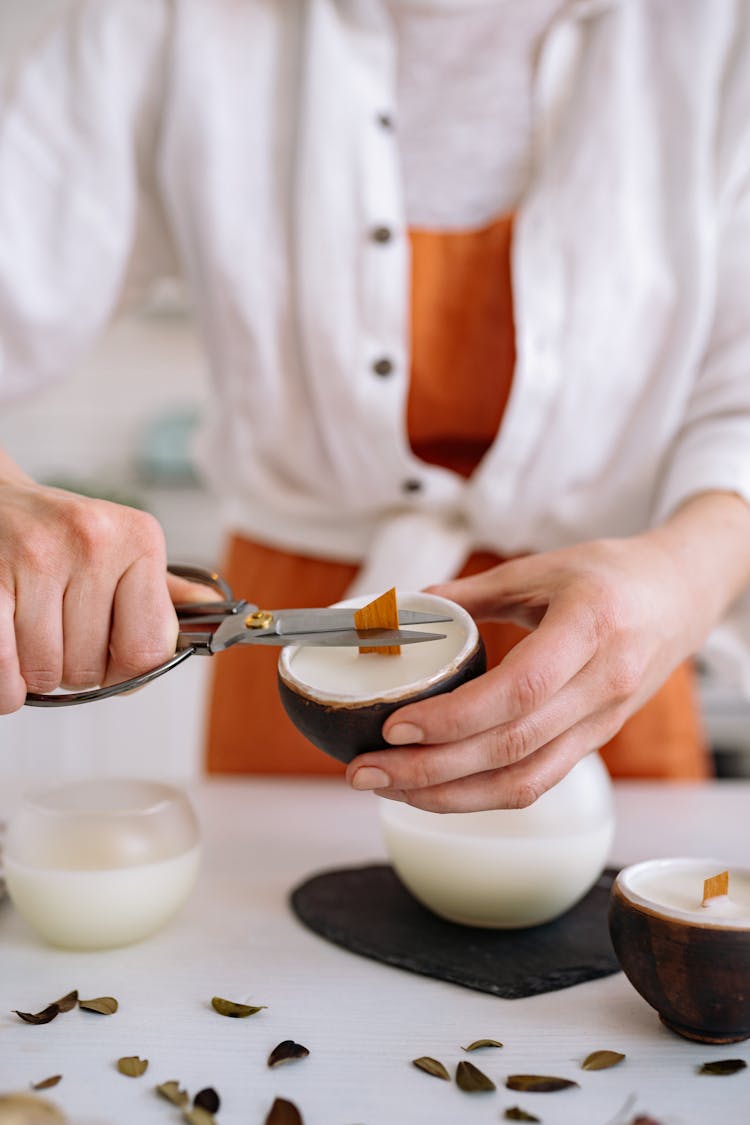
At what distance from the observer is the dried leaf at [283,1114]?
23.1 inches

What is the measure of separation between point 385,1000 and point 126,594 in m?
0.32

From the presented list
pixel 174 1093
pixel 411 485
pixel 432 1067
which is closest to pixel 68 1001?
pixel 174 1093

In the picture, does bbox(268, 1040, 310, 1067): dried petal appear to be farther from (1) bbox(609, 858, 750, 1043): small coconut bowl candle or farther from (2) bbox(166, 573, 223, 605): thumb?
(2) bbox(166, 573, 223, 605): thumb

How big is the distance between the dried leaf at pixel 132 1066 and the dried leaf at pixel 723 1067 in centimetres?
32

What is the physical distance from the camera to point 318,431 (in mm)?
1220

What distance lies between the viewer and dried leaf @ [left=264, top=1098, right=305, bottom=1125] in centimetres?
59

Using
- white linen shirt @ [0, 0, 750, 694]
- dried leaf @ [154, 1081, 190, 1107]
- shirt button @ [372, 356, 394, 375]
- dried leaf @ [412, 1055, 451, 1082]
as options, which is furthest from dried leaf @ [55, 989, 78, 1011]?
shirt button @ [372, 356, 394, 375]

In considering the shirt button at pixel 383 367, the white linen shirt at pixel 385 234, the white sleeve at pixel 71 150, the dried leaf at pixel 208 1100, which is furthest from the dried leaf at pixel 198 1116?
the white sleeve at pixel 71 150

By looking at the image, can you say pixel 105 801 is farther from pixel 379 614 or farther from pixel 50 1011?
pixel 379 614

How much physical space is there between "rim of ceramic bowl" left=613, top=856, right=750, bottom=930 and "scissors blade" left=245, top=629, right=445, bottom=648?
0.63ft

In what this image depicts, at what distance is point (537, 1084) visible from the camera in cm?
63

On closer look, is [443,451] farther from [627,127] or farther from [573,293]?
[627,127]

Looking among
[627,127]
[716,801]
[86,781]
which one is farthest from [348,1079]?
[627,127]

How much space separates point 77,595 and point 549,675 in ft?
0.97
